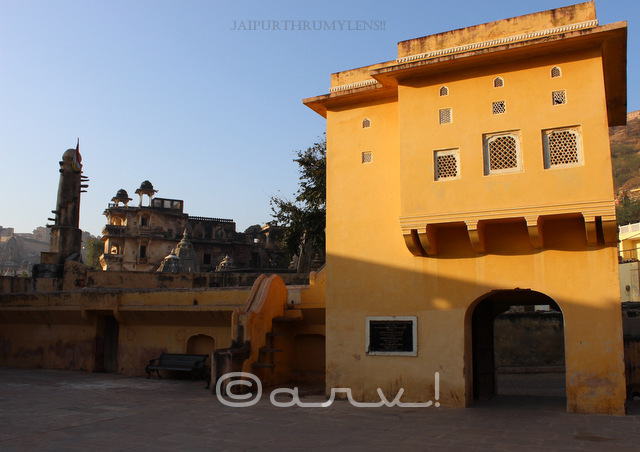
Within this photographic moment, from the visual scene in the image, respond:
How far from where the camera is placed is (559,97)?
1138 cm

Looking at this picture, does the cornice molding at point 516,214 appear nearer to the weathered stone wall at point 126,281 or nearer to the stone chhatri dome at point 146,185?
the weathered stone wall at point 126,281

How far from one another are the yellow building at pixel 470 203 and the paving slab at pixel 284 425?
1.00 meters

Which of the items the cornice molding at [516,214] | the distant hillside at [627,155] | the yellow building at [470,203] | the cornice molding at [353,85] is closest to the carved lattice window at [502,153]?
the yellow building at [470,203]

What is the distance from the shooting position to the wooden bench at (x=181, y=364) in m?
16.5

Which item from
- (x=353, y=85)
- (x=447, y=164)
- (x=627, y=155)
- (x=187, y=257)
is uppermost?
(x=627, y=155)

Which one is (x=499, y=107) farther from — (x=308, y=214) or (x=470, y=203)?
(x=308, y=214)

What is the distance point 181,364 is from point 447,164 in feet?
31.8

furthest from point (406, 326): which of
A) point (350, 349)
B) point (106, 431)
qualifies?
point (106, 431)

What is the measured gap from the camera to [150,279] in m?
23.3

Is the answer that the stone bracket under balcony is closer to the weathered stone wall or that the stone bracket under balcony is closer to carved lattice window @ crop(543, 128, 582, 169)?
carved lattice window @ crop(543, 128, 582, 169)

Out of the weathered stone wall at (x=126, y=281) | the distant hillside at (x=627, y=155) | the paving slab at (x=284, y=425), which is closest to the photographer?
the paving slab at (x=284, y=425)

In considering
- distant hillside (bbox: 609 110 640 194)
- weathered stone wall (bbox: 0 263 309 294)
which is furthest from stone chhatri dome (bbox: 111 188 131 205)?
distant hillside (bbox: 609 110 640 194)

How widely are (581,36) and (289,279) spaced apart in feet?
47.2

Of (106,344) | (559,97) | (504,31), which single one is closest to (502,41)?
(504,31)
